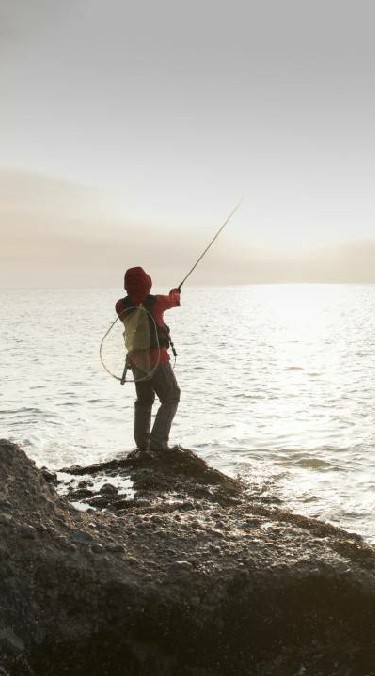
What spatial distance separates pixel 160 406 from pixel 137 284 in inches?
71.0

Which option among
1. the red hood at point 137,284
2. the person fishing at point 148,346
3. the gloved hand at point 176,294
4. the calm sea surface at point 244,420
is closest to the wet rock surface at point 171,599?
the calm sea surface at point 244,420

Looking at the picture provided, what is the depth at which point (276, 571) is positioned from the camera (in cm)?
400

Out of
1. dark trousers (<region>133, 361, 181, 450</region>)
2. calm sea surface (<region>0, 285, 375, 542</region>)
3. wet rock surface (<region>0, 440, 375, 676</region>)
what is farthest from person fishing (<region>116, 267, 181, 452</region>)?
wet rock surface (<region>0, 440, 375, 676</region>)

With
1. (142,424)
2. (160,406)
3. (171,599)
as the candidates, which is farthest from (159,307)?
(171,599)

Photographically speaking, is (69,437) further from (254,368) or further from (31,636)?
(254,368)

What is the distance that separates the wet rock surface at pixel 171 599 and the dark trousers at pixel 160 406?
398cm

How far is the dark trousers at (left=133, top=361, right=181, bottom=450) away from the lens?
27.7 feet

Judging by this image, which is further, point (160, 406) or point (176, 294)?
point (160, 406)

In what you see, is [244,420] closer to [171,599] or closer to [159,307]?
[159,307]

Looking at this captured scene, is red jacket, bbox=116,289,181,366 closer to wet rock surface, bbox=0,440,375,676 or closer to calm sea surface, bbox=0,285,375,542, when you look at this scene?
calm sea surface, bbox=0,285,375,542

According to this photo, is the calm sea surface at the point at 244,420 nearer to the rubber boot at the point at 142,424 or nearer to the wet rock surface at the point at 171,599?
the rubber boot at the point at 142,424

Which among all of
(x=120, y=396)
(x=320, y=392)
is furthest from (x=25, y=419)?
(x=320, y=392)

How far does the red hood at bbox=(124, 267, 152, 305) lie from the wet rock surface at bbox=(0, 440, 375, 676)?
13.4 feet

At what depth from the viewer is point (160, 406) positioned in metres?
8.63
